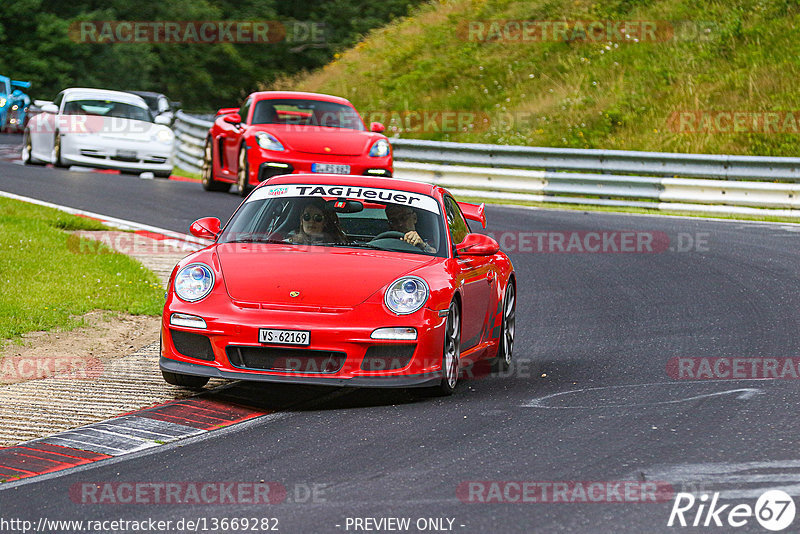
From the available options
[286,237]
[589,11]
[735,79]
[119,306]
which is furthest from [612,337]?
[589,11]

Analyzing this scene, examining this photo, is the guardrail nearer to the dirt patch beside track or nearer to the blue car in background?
the dirt patch beside track

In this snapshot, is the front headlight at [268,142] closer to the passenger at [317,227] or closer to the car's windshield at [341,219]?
the car's windshield at [341,219]

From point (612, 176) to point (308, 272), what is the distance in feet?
48.1

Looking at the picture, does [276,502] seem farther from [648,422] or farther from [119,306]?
[119,306]

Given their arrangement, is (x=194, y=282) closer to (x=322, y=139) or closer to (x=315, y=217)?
(x=315, y=217)

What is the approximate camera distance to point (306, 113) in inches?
750

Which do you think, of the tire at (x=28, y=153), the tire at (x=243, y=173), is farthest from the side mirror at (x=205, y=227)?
the tire at (x=28, y=153)

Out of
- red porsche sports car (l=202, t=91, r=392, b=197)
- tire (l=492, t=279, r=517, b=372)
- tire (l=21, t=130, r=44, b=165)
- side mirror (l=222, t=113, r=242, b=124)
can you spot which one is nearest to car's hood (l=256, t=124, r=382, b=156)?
red porsche sports car (l=202, t=91, r=392, b=197)

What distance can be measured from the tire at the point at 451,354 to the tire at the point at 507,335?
110 cm

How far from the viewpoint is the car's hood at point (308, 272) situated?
24.7ft

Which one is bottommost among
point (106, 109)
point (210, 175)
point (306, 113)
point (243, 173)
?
point (210, 175)

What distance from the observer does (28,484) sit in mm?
5730

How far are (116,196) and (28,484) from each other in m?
13.3

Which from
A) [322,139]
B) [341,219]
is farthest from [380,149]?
[341,219]
